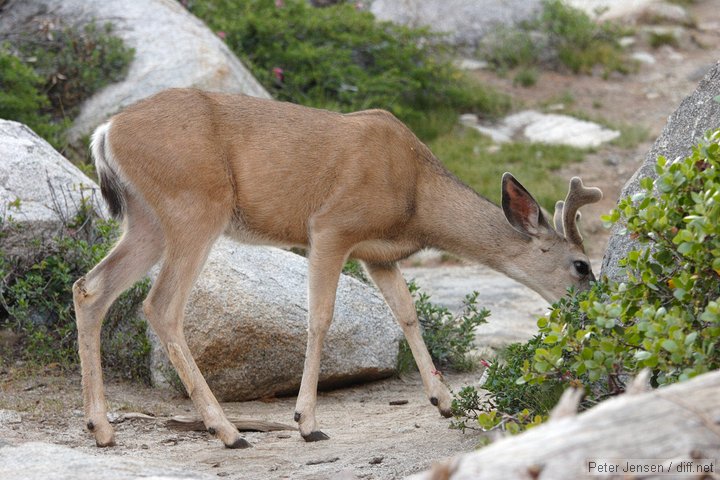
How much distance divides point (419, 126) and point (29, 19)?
5.53 metres

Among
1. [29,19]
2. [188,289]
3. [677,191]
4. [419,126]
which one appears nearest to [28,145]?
[188,289]

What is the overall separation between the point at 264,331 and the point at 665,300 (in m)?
3.43

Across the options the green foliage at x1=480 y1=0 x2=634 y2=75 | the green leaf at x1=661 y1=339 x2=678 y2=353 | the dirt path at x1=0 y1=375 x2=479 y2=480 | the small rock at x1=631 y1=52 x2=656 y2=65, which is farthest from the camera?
the small rock at x1=631 y1=52 x2=656 y2=65

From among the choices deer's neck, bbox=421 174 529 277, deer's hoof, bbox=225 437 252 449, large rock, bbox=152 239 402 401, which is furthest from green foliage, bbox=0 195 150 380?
deer's neck, bbox=421 174 529 277

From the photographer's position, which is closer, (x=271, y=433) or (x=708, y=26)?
(x=271, y=433)

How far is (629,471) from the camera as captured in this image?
3432 mm

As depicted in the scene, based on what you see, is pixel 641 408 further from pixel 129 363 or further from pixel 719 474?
pixel 129 363

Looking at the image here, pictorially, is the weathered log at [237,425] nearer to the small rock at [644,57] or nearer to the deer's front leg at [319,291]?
the deer's front leg at [319,291]

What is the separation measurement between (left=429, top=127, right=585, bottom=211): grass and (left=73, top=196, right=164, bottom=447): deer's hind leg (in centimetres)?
681

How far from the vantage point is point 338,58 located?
15.0 m

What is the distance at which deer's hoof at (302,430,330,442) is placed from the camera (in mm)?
6902

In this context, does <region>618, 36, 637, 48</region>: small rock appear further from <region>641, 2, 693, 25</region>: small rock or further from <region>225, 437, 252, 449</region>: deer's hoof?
<region>225, 437, 252, 449</region>: deer's hoof

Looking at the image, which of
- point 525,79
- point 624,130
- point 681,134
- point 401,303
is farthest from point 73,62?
point 525,79

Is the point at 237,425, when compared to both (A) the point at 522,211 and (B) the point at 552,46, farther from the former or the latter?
(B) the point at 552,46
